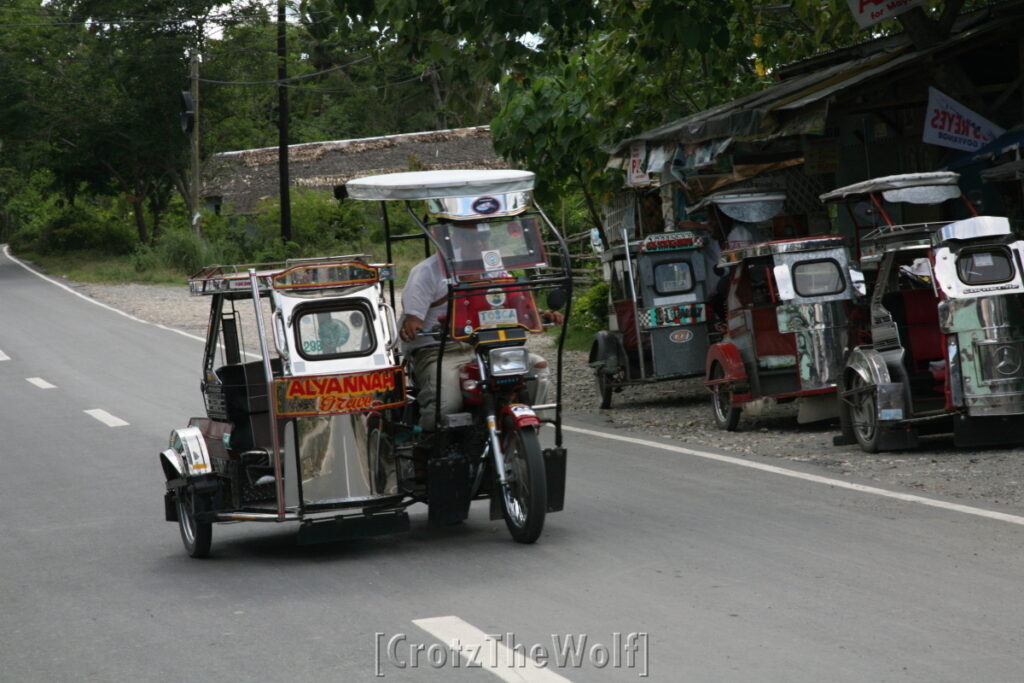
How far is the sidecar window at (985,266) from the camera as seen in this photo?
33.2 feet

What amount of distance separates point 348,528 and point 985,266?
18.3 ft

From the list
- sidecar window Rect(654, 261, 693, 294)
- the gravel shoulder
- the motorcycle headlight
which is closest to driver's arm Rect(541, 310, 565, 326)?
the motorcycle headlight

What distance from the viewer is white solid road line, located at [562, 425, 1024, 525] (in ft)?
26.7

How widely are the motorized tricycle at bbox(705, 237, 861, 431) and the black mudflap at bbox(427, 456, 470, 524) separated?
5.21 m

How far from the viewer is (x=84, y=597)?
23.2 feet

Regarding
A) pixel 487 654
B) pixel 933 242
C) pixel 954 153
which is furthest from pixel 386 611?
pixel 954 153

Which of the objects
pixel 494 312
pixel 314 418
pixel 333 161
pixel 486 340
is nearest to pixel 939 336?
pixel 494 312

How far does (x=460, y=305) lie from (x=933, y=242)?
4.35m

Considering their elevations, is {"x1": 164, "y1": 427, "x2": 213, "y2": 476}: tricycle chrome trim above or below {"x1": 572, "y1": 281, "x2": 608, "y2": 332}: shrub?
below

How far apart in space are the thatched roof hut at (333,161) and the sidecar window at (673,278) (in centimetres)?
3791

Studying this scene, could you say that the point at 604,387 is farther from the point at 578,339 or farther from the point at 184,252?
the point at 184,252

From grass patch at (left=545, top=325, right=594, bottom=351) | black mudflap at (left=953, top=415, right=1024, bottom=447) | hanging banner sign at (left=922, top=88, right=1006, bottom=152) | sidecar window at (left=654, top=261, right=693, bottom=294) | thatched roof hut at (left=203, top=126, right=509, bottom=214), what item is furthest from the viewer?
thatched roof hut at (left=203, top=126, right=509, bottom=214)

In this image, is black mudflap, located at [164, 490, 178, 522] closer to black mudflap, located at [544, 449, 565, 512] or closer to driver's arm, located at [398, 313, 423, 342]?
driver's arm, located at [398, 313, 423, 342]

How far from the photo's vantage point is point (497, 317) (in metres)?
7.86
